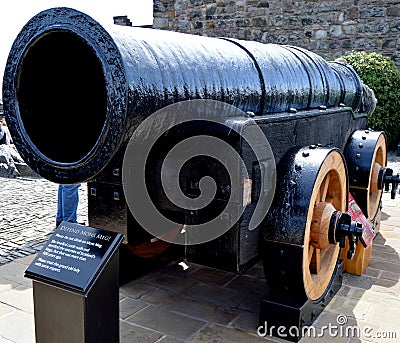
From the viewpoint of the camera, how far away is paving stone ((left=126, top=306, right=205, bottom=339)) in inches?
98.9

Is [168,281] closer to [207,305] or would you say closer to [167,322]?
[207,305]

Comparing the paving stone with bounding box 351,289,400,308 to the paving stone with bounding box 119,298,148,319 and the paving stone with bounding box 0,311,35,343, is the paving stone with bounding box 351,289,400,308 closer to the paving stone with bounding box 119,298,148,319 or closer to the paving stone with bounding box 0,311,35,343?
the paving stone with bounding box 119,298,148,319

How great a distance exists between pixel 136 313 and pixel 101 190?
2.81ft

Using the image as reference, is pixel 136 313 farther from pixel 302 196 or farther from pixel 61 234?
pixel 302 196

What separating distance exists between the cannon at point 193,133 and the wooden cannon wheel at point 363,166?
774 millimetres

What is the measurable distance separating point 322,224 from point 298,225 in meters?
0.23

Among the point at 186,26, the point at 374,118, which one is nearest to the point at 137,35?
the point at 374,118

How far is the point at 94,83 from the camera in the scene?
2.00 m

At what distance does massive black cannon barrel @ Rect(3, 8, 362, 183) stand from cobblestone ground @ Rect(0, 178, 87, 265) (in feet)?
5.94

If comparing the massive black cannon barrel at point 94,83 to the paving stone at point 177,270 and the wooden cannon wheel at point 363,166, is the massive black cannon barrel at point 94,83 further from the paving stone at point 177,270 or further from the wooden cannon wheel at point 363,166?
the wooden cannon wheel at point 363,166

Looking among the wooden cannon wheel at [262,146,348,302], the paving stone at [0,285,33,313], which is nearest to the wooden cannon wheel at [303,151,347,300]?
the wooden cannon wheel at [262,146,348,302]

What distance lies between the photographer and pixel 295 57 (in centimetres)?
301

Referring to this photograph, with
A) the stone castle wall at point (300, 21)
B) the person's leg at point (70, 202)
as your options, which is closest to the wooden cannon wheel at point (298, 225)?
the person's leg at point (70, 202)

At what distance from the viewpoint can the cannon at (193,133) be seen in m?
1.76
